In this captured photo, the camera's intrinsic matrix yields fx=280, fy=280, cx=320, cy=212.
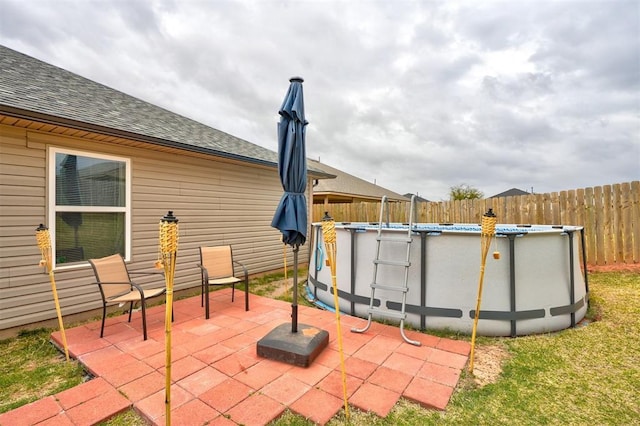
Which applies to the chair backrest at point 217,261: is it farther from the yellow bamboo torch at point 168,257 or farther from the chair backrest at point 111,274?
the yellow bamboo torch at point 168,257

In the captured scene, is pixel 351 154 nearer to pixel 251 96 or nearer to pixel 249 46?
pixel 251 96

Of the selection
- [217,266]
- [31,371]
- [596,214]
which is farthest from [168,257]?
[596,214]

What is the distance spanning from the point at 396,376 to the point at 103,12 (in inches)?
333

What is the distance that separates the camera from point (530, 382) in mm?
2516

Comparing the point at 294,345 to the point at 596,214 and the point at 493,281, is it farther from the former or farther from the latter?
the point at 596,214

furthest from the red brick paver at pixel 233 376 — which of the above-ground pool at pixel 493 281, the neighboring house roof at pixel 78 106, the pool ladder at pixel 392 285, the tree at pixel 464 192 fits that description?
the tree at pixel 464 192

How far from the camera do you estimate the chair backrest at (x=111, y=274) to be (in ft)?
11.7

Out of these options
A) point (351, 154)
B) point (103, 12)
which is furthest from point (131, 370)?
point (351, 154)

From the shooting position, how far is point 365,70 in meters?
9.20

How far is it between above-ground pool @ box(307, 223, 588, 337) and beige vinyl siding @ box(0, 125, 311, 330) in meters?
4.01

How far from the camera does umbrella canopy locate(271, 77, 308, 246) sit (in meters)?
2.88

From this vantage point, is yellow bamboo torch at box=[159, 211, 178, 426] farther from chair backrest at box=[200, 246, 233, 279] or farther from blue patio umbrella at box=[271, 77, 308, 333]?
chair backrest at box=[200, 246, 233, 279]

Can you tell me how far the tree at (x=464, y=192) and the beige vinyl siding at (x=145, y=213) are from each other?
13.1m

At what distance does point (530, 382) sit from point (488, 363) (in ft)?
1.31
